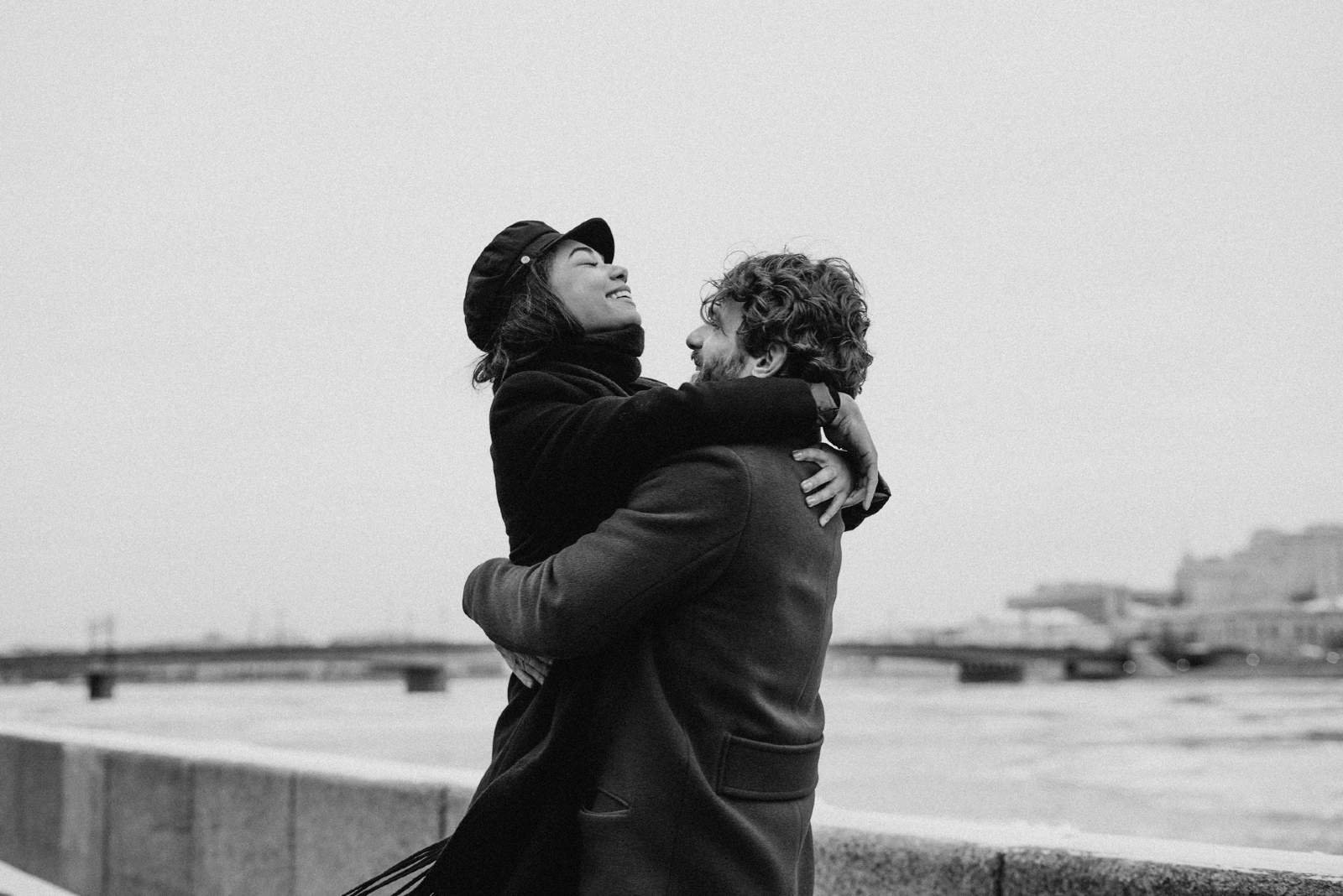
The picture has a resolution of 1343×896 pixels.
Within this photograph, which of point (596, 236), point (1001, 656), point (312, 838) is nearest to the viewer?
point (596, 236)

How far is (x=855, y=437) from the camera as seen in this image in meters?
2.31

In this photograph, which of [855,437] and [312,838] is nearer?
[855,437]

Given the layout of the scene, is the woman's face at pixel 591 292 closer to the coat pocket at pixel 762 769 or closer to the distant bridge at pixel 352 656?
the coat pocket at pixel 762 769

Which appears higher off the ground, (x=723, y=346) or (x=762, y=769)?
(x=723, y=346)

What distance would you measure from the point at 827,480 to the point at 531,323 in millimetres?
585

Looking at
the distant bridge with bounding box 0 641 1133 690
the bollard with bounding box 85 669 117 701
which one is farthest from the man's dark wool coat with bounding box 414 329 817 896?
the distant bridge with bounding box 0 641 1133 690

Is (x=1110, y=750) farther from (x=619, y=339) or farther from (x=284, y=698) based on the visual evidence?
(x=284, y=698)

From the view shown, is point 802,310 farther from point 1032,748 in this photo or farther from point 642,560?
point 1032,748

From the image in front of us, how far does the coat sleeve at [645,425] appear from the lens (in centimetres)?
206

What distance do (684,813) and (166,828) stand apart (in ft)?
14.7

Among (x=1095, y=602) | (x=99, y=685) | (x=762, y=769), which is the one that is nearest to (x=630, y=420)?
(x=762, y=769)

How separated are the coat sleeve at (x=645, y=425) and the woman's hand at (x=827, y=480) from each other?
0.16ft

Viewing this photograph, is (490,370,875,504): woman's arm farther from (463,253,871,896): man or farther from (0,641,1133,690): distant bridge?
(0,641,1133,690): distant bridge

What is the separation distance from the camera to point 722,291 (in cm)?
226
